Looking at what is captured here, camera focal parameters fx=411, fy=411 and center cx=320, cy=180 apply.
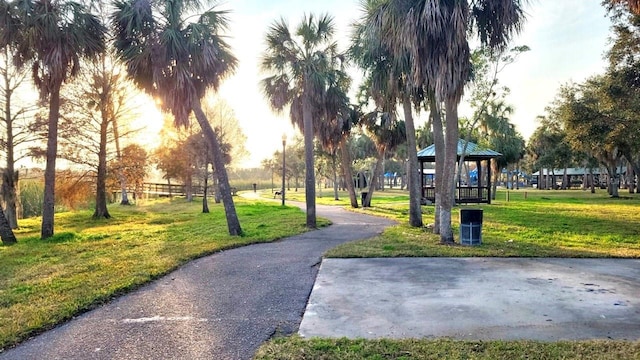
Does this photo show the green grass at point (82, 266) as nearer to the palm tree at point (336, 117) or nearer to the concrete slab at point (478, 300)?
the concrete slab at point (478, 300)

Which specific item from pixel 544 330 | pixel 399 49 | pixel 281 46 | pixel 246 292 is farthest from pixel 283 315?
pixel 281 46

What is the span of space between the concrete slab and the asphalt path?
0.41 m

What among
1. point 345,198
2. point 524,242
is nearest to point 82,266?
point 524,242

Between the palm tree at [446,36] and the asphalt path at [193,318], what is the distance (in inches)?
178

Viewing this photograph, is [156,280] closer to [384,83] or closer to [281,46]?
[384,83]

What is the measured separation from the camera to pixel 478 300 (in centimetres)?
489

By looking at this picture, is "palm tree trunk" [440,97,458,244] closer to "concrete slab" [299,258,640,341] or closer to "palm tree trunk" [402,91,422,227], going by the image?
"concrete slab" [299,258,640,341]

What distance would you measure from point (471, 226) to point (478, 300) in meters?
4.61

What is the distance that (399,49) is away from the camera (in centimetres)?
911

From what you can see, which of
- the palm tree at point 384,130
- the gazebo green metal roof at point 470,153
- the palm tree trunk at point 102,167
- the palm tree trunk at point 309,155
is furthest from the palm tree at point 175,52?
the gazebo green metal roof at point 470,153

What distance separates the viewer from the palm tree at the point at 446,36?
841 cm

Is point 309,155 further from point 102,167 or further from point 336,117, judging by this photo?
point 102,167

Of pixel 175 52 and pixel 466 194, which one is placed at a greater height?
pixel 175 52

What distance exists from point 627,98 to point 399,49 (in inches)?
522
